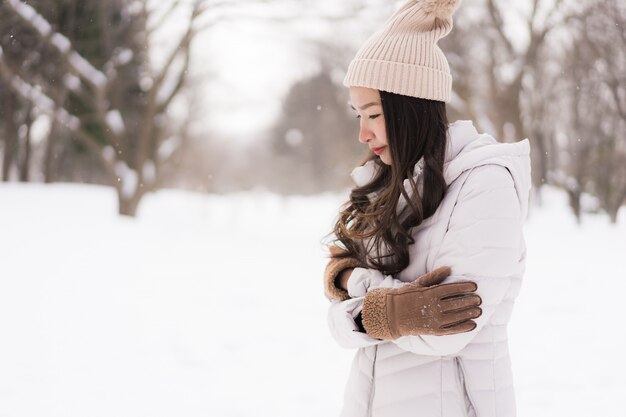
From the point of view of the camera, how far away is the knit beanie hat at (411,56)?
147 cm

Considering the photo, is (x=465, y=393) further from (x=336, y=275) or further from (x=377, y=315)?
(x=336, y=275)

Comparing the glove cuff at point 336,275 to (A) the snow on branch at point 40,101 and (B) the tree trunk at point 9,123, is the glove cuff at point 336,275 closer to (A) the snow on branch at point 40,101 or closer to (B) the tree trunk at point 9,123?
(A) the snow on branch at point 40,101

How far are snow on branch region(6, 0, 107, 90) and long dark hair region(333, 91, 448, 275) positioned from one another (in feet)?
31.6

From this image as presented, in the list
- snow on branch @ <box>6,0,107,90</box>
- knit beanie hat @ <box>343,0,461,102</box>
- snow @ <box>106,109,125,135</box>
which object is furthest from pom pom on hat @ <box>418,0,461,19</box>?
snow @ <box>106,109,125,135</box>

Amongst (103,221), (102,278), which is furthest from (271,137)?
(102,278)

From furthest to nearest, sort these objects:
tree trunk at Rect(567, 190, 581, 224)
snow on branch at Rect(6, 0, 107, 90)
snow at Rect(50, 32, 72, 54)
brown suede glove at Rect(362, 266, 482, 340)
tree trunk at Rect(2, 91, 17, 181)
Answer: tree trunk at Rect(2, 91, 17, 181) < tree trunk at Rect(567, 190, 581, 224) < snow at Rect(50, 32, 72, 54) < snow on branch at Rect(6, 0, 107, 90) < brown suede glove at Rect(362, 266, 482, 340)

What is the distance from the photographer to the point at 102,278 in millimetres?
6512

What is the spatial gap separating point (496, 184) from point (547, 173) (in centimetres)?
1853

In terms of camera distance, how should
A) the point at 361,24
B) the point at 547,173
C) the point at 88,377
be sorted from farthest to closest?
the point at 547,173 < the point at 361,24 < the point at 88,377

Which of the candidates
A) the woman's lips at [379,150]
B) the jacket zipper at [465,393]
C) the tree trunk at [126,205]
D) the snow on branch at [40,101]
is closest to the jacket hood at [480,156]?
the woman's lips at [379,150]

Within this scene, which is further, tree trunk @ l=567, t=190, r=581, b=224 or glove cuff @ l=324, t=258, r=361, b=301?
tree trunk @ l=567, t=190, r=581, b=224

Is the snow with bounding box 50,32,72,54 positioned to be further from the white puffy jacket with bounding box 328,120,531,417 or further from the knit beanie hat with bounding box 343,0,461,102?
the white puffy jacket with bounding box 328,120,531,417

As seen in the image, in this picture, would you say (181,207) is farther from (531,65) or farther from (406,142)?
(406,142)

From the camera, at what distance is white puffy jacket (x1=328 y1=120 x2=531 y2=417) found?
129 cm
